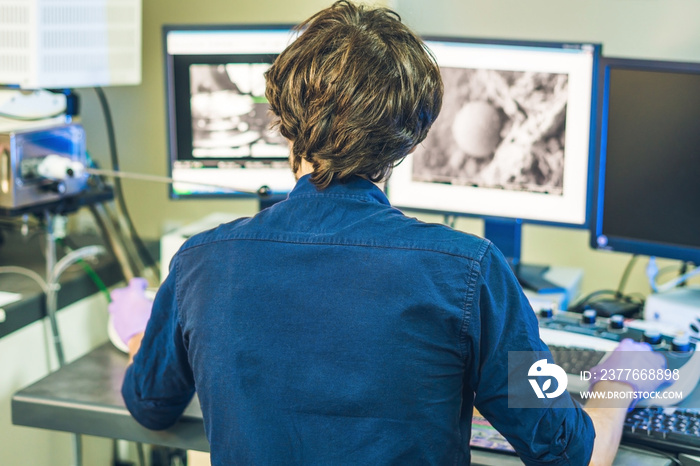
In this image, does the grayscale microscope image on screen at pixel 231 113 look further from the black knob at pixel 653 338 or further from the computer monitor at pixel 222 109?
the black knob at pixel 653 338

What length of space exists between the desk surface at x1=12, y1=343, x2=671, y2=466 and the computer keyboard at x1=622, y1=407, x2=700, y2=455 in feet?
0.09

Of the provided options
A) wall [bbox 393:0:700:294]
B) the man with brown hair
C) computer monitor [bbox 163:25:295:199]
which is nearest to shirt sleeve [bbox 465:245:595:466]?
the man with brown hair

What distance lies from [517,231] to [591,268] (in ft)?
0.94

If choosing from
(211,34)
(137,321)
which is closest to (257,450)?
(137,321)

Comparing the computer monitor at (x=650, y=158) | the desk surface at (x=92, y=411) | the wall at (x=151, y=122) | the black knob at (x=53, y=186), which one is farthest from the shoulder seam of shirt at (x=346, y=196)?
the wall at (x=151, y=122)

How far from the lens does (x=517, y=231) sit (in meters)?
1.73

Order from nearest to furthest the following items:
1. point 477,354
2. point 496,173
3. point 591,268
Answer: point 477,354 → point 496,173 → point 591,268

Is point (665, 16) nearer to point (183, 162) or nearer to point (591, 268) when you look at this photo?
point (591, 268)

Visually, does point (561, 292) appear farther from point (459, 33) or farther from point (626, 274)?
point (459, 33)

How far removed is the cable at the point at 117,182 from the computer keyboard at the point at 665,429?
1372 millimetres

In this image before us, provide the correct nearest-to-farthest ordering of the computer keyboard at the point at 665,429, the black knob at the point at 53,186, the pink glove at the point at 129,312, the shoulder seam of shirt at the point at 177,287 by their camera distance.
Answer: the shoulder seam of shirt at the point at 177,287
the computer keyboard at the point at 665,429
the pink glove at the point at 129,312
the black knob at the point at 53,186

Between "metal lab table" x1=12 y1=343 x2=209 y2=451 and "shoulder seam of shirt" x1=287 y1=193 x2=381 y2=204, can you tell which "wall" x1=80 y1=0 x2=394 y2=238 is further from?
"shoulder seam of shirt" x1=287 y1=193 x2=381 y2=204

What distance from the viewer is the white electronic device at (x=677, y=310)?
1454 millimetres

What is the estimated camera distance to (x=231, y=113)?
1735mm
